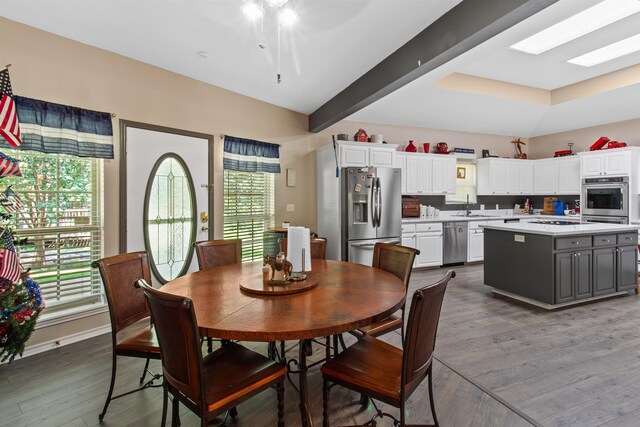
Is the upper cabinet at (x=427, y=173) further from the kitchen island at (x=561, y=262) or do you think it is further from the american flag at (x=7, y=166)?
the american flag at (x=7, y=166)

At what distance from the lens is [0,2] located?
2.23 meters

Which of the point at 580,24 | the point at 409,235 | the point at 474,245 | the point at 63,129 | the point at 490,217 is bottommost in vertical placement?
the point at 474,245

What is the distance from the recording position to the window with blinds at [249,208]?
4.03 metres

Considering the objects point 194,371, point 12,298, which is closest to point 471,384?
point 194,371

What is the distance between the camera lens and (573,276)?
355cm

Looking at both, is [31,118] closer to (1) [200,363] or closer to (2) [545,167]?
(1) [200,363]

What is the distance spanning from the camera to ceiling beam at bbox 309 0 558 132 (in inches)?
74.5

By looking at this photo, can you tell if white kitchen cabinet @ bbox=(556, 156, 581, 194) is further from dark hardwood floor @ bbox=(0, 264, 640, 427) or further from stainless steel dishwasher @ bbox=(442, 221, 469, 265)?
dark hardwood floor @ bbox=(0, 264, 640, 427)

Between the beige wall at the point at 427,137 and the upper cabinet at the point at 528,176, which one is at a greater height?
the beige wall at the point at 427,137

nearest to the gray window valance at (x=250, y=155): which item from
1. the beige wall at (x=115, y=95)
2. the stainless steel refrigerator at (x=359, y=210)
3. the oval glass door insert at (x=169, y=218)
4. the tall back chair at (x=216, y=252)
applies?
the beige wall at (x=115, y=95)

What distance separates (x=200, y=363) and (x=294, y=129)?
13.2 ft

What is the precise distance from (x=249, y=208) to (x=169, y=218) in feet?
3.56

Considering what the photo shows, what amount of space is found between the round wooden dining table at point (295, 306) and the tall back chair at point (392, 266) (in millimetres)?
167

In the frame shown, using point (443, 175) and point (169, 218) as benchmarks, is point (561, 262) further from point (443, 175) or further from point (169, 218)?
point (169, 218)
